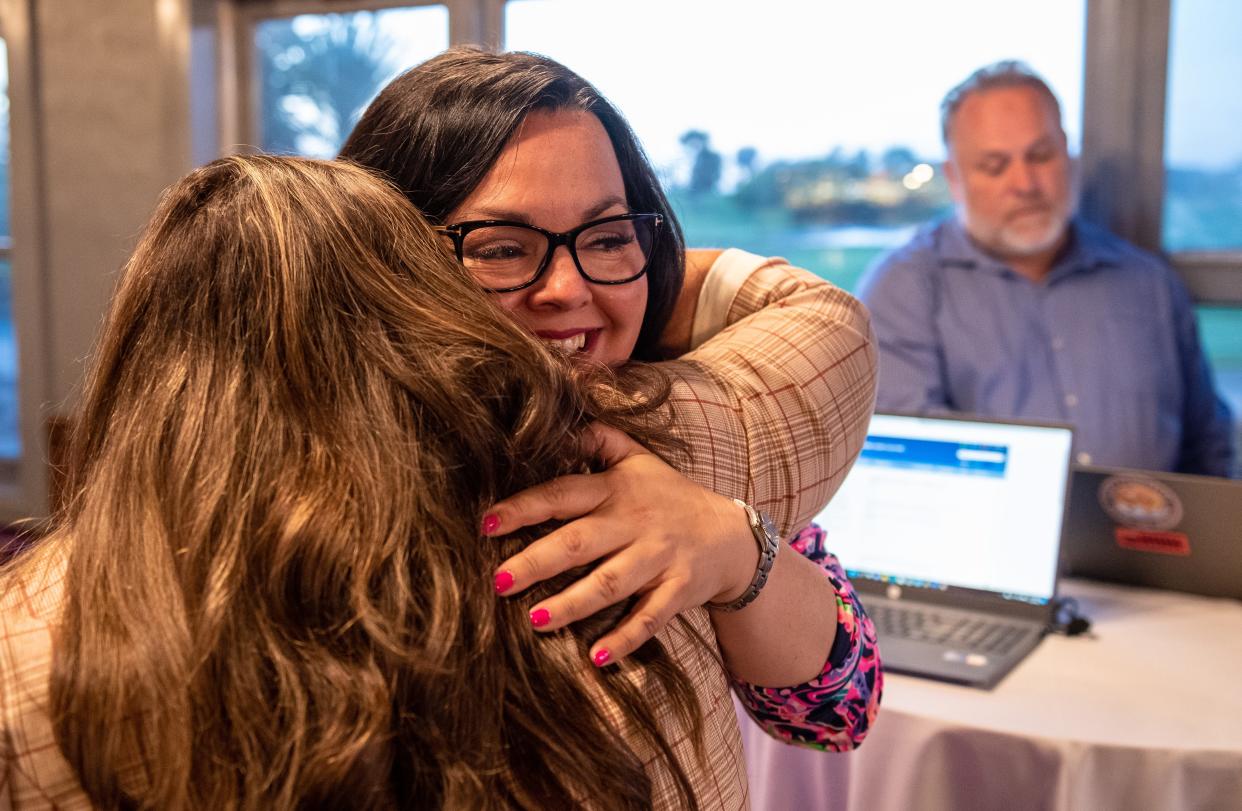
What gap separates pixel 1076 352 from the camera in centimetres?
287

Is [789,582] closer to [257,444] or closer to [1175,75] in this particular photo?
[257,444]

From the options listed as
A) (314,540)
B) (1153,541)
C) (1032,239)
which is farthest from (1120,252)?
(314,540)

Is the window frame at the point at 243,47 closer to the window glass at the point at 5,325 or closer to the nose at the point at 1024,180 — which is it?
the window glass at the point at 5,325

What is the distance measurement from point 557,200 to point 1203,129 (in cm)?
295

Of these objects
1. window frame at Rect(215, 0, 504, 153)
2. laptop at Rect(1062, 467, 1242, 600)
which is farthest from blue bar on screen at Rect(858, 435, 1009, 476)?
window frame at Rect(215, 0, 504, 153)

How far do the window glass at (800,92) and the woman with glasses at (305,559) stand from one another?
2.78 metres

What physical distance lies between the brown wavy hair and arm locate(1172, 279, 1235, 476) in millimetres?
2688

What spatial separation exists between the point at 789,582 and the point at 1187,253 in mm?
2843

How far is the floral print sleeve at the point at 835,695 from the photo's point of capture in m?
1.01

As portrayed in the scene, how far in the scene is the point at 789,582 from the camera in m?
0.88

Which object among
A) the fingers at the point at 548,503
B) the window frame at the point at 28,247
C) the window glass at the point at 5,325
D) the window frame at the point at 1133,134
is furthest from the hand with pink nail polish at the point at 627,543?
the window glass at the point at 5,325

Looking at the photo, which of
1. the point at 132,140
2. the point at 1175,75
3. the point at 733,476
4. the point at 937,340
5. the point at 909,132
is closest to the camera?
the point at 733,476

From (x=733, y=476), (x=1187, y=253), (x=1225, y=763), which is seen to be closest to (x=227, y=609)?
(x=733, y=476)

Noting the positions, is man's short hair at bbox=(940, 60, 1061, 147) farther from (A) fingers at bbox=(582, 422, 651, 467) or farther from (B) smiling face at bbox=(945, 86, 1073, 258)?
(A) fingers at bbox=(582, 422, 651, 467)
